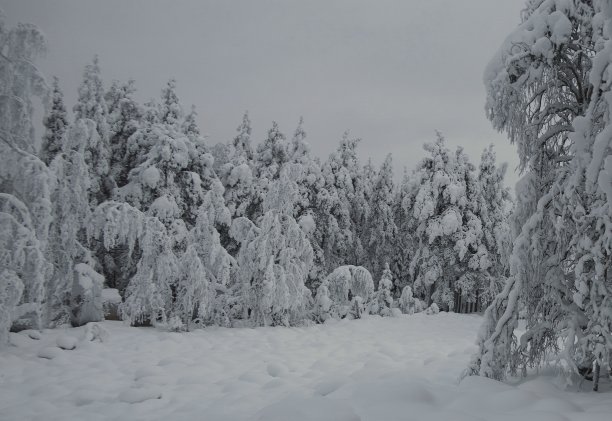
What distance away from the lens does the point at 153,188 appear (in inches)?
643

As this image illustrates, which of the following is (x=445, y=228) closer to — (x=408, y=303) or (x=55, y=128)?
(x=408, y=303)

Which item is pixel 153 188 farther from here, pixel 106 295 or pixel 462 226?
pixel 462 226

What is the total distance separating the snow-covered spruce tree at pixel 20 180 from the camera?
25.3 feet

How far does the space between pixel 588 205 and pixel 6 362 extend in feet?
34.5

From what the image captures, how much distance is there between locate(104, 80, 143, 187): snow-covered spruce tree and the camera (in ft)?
63.4

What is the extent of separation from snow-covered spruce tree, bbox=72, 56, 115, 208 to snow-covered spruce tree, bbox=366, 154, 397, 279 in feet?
55.1

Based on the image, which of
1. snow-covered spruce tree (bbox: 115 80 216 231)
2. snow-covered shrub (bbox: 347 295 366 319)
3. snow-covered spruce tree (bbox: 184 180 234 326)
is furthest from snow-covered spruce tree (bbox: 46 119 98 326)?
snow-covered shrub (bbox: 347 295 366 319)

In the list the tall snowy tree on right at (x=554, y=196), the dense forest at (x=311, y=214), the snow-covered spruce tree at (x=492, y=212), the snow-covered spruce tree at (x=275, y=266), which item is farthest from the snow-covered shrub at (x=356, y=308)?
the tall snowy tree on right at (x=554, y=196)

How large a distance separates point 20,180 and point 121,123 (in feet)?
41.3

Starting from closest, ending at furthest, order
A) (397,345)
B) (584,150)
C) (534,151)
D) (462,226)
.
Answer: (584,150) → (534,151) → (397,345) → (462,226)

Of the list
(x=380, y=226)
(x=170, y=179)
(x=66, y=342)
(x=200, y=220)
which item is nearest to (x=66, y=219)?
(x=66, y=342)

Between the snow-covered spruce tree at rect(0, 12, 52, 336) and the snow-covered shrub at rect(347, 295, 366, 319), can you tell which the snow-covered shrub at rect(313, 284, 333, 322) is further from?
the snow-covered spruce tree at rect(0, 12, 52, 336)

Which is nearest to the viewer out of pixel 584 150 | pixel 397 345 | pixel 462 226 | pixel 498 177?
pixel 584 150

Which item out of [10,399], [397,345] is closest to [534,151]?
[397,345]
